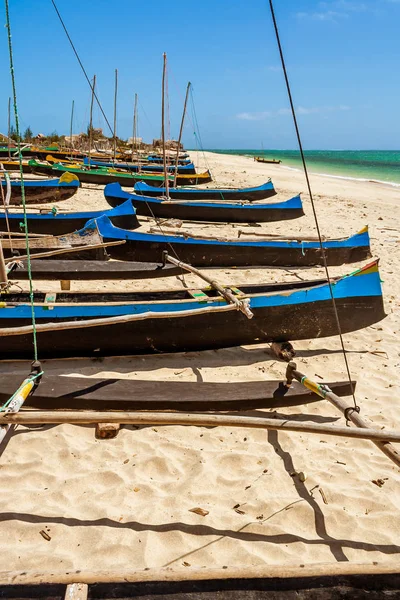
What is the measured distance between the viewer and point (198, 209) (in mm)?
11742

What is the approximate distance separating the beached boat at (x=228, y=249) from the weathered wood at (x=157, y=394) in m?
4.27

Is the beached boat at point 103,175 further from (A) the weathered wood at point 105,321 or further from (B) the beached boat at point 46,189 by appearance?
(A) the weathered wood at point 105,321

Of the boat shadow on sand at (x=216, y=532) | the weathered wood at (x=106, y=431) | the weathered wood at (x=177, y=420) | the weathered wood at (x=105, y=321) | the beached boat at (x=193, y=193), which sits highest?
the beached boat at (x=193, y=193)

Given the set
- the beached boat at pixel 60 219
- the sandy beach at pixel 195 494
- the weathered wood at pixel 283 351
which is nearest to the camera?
the sandy beach at pixel 195 494

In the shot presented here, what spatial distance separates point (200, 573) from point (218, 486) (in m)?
1.30

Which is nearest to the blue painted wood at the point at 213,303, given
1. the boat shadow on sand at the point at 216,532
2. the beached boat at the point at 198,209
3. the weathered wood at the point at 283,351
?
the weathered wood at the point at 283,351

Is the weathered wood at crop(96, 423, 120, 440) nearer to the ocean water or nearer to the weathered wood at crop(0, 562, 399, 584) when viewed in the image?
the weathered wood at crop(0, 562, 399, 584)

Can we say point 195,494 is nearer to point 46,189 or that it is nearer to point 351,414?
→ point 351,414

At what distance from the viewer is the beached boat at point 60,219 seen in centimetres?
866

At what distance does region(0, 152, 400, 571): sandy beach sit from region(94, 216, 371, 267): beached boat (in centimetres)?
369

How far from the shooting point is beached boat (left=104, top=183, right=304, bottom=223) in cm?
1154

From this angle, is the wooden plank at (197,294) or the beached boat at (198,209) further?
the beached boat at (198,209)

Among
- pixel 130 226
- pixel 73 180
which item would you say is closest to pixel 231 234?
pixel 130 226

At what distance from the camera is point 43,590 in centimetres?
156
